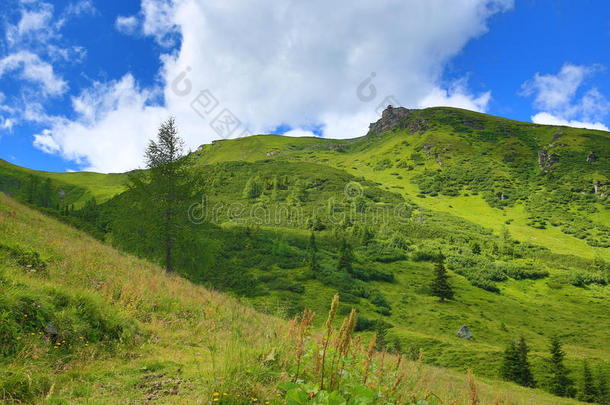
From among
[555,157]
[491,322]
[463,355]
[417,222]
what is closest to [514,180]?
[555,157]

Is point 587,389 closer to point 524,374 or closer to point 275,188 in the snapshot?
point 524,374

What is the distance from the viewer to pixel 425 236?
3142 inches

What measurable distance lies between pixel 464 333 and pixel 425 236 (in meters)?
44.7

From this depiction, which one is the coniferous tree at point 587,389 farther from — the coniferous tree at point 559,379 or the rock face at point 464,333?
the rock face at point 464,333

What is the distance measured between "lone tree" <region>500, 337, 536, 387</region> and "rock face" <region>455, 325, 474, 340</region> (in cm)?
1526

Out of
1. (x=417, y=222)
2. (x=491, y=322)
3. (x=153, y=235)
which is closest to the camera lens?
(x=153, y=235)

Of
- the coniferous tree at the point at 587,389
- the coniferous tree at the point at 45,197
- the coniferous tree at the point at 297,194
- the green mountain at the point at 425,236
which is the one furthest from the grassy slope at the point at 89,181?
the coniferous tree at the point at 587,389

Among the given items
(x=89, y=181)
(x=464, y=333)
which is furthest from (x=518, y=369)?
(x=89, y=181)

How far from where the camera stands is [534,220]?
3844 inches

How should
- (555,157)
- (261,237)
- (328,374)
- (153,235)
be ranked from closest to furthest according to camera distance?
1. (328,374)
2. (153,235)
3. (261,237)
4. (555,157)

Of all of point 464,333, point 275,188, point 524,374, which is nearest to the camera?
point 524,374

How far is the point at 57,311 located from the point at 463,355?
1164 inches

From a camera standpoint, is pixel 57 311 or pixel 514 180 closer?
pixel 57 311

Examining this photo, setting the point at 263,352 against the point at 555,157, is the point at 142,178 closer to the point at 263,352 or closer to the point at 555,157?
the point at 263,352
